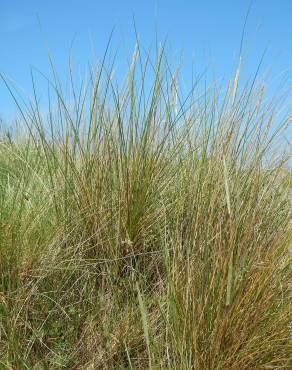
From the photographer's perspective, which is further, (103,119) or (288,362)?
(103,119)

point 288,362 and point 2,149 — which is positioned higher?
point 2,149

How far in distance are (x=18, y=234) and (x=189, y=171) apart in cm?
70

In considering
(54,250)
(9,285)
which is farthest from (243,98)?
(9,285)

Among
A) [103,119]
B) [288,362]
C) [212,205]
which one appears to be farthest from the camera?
[103,119]

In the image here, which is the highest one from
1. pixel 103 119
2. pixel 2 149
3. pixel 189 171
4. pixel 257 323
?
→ pixel 2 149

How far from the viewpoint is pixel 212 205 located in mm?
1458

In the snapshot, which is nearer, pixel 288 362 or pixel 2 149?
pixel 288 362

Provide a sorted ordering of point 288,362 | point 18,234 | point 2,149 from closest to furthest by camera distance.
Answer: point 288,362
point 18,234
point 2,149

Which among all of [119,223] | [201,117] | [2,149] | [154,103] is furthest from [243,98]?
[2,149]

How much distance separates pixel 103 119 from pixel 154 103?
0.23 m

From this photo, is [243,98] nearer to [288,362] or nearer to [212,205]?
[212,205]

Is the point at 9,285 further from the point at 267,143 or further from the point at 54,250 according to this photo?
the point at 267,143

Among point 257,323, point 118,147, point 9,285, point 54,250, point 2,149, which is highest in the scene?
point 2,149

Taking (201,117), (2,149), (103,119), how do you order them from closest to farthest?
(103,119) → (201,117) → (2,149)
